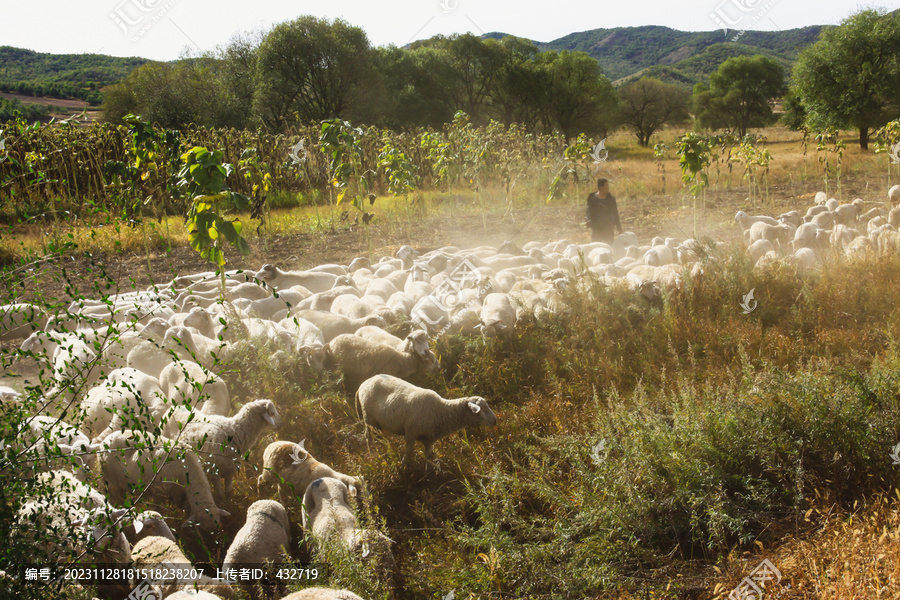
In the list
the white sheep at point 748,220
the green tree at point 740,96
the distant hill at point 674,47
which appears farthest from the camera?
the distant hill at point 674,47

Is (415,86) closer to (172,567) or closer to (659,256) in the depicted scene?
(659,256)

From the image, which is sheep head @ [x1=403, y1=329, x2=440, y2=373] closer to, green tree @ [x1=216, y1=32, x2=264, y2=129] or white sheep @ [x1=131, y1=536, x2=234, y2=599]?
white sheep @ [x1=131, y1=536, x2=234, y2=599]

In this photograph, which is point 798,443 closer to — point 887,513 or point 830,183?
point 887,513

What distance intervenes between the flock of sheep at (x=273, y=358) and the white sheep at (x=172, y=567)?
1 centimetres

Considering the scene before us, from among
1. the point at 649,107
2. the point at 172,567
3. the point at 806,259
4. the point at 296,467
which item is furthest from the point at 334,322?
the point at 649,107

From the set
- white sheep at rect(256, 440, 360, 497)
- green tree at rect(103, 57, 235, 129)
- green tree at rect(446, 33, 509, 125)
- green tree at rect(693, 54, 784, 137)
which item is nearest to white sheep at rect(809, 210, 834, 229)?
white sheep at rect(256, 440, 360, 497)

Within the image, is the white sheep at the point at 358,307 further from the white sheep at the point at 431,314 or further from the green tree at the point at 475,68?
the green tree at the point at 475,68

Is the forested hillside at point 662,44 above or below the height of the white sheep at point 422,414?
above

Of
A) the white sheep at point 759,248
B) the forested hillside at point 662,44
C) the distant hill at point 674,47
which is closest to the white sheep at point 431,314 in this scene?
the white sheep at point 759,248

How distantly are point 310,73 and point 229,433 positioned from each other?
37.0 metres

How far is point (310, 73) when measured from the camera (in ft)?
120

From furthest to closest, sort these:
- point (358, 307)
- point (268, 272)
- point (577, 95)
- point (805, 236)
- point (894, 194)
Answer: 1. point (577, 95)
2. point (894, 194)
3. point (805, 236)
4. point (268, 272)
5. point (358, 307)

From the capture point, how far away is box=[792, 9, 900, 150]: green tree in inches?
1238

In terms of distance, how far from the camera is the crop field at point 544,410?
2.84 m
